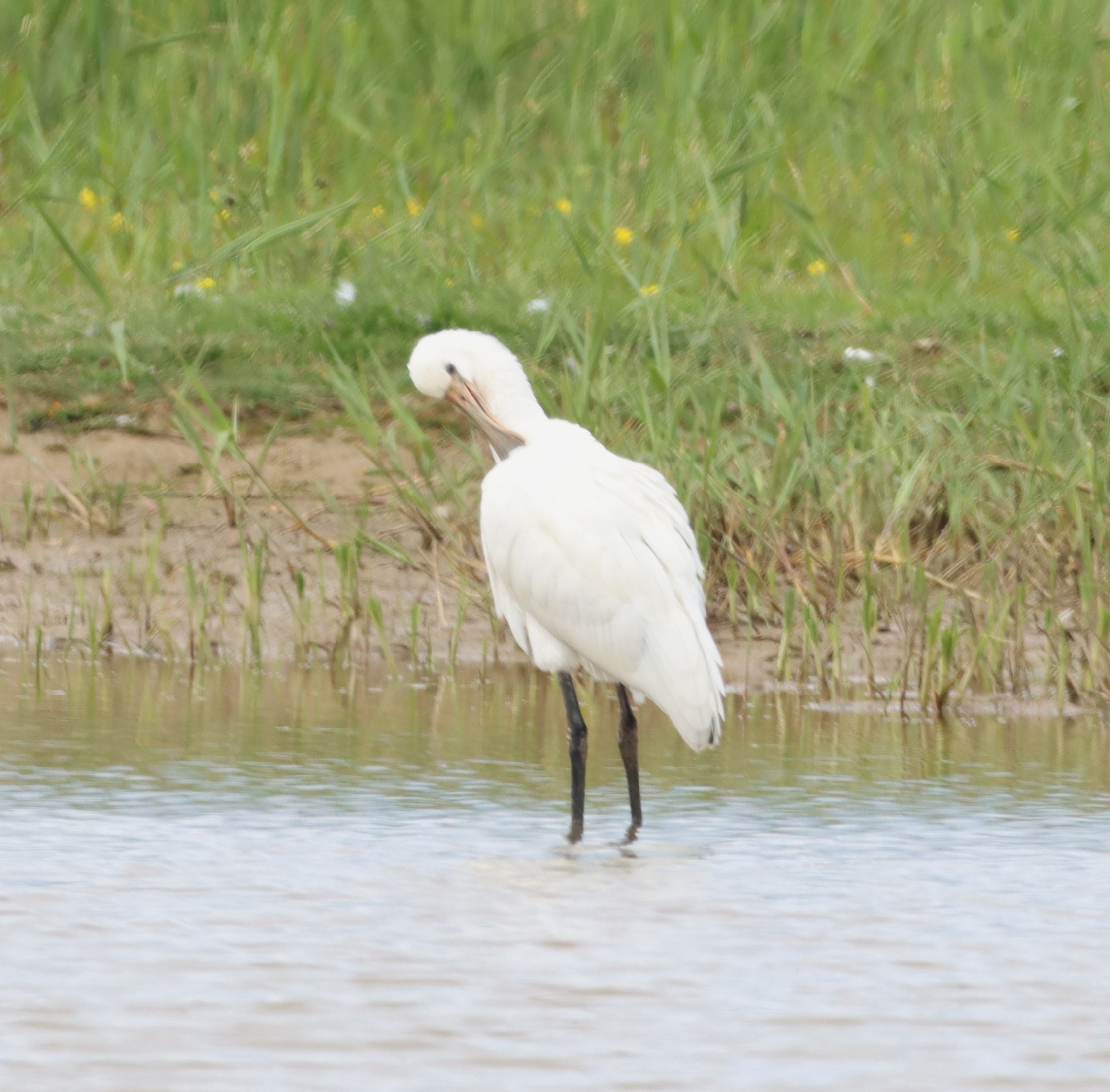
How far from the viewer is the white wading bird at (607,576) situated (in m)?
5.21

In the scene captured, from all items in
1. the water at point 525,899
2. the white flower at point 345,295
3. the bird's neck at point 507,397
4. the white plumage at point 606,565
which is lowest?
the water at point 525,899

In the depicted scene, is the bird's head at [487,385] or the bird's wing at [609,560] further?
the bird's head at [487,385]

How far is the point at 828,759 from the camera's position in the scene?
226 inches

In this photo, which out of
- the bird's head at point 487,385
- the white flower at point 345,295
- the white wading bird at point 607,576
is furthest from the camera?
the white flower at point 345,295

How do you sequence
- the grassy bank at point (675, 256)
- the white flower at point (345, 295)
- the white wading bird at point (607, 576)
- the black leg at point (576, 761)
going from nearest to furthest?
1. the black leg at point (576, 761)
2. the white wading bird at point (607, 576)
3. the grassy bank at point (675, 256)
4. the white flower at point (345, 295)

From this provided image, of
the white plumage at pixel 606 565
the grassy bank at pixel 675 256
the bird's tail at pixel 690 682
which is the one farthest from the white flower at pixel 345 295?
the bird's tail at pixel 690 682

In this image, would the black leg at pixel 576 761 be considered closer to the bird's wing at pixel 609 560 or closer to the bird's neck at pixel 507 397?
the bird's wing at pixel 609 560

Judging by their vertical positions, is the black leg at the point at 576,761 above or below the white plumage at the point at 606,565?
below

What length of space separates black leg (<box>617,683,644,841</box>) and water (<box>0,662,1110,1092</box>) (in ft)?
0.16

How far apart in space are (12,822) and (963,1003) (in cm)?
216

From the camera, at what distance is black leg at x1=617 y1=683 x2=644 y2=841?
5109mm

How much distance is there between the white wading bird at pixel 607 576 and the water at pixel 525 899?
258 mm

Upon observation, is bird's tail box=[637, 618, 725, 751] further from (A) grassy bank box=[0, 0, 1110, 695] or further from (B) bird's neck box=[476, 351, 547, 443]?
(A) grassy bank box=[0, 0, 1110, 695]

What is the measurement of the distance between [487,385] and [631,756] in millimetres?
1084
